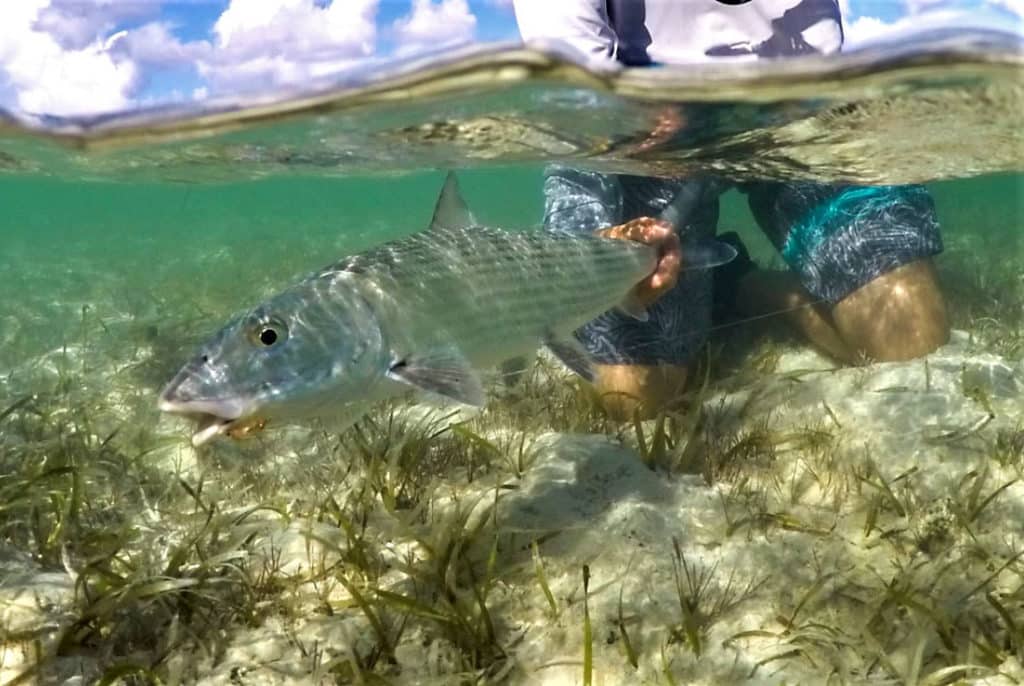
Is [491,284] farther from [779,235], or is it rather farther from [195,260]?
[195,260]

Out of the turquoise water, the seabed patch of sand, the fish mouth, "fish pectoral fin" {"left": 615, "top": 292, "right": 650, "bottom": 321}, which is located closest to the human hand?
"fish pectoral fin" {"left": 615, "top": 292, "right": 650, "bottom": 321}

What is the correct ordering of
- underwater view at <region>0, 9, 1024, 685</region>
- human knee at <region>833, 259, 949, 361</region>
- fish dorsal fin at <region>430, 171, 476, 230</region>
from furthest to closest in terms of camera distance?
human knee at <region>833, 259, 949, 361</region>, fish dorsal fin at <region>430, 171, 476, 230</region>, underwater view at <region>0, 9, 1024, 685</region>

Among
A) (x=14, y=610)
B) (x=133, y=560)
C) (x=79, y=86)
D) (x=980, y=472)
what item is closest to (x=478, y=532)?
(x=133, y=560)

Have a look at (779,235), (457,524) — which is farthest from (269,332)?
→ (779,235)

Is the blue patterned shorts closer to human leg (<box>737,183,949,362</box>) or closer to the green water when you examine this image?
human leg (<box>737,183,949,362</box>)

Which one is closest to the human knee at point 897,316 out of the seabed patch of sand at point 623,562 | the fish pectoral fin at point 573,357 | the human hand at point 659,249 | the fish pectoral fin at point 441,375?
the seabed patch of sand at point 623,562

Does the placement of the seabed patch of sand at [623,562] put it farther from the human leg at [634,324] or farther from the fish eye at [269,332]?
the fish eye at [269,332]
